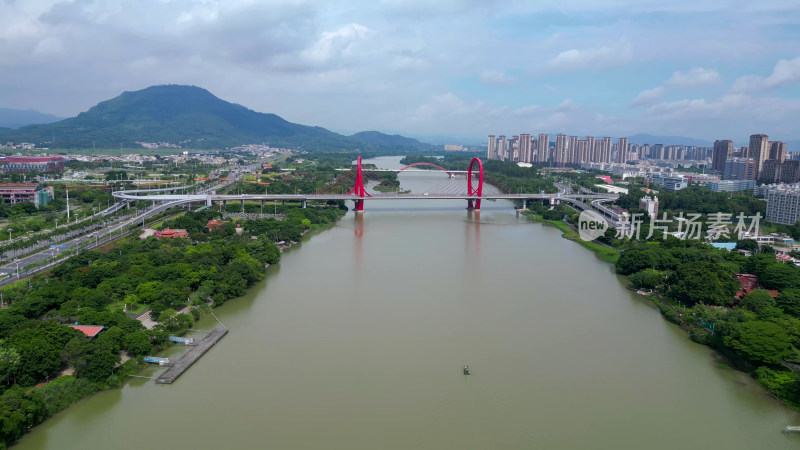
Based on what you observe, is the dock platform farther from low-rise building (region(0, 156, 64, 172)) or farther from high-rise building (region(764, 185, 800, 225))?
low-rise building (region(0, 156, 64, 172))

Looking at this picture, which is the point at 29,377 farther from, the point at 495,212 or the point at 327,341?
the point at 495,212

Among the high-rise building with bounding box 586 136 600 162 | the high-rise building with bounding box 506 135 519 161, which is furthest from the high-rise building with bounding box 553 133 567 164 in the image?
the high-rise building with bounding box 506 135 519 161

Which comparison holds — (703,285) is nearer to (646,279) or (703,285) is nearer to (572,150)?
(646,279)

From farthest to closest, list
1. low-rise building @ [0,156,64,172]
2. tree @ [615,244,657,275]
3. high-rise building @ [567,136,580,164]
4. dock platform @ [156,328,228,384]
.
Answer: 1. high-rise building @ [567,136,580,164]
2. low-rise building @ [0,156,64,172]
3. tree @ [615,244,657,275]
4. dock platform @ [156,328,228,384]

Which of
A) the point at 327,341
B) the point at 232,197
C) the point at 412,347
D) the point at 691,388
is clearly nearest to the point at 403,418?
the point at 412,347

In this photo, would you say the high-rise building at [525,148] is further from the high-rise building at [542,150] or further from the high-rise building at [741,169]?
the high-rise building at [741,169]

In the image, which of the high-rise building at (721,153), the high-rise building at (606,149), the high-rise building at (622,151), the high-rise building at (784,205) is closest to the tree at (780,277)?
the high-rise building at (784,205)

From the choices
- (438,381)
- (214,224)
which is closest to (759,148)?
(214,224)
